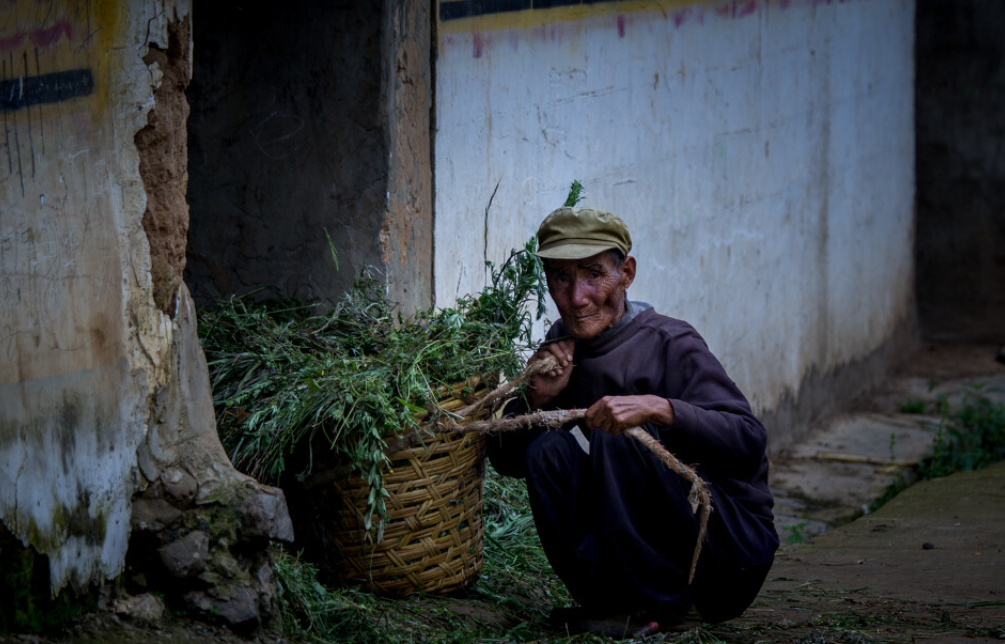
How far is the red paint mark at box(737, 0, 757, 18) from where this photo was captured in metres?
5.74

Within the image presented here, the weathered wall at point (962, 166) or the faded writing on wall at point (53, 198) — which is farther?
the weathered wall at point (962, 166)

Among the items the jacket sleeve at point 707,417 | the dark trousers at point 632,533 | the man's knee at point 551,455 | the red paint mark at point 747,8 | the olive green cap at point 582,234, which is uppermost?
the red paint mark at point 747,8

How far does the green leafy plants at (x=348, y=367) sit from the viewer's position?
290cm

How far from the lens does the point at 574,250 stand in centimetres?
315

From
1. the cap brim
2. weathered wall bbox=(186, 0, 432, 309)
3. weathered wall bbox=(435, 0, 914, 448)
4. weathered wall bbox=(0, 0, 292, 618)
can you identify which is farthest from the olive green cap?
weathered wall bbox=(0, 0, 292, 618)

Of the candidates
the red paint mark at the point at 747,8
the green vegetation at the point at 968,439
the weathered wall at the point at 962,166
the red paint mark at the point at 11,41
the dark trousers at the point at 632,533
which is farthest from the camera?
the weathered wall at the point at 962,166

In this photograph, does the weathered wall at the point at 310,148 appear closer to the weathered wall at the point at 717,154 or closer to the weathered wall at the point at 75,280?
the weathered wall at the point at 717,154

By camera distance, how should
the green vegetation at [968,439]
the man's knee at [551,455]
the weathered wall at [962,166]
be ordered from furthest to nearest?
the weathered wall at [962,166], the green vegetation at [968,439], the man's knee at [551,455]

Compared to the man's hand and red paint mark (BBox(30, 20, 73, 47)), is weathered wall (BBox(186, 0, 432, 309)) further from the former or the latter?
red paint mark (BBox(30, 20, 73, 47))

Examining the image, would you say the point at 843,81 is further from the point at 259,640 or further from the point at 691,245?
the point at 259,640

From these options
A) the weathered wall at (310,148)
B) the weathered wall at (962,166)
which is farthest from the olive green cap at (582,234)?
the weathered wall at (962,166)

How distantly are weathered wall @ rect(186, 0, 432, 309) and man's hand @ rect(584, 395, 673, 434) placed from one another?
913 mm

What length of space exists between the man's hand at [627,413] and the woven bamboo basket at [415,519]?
37 centimetres

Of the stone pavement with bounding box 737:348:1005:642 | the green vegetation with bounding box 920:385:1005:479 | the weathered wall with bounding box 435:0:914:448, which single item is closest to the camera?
the stone pavement with bounding box 737:348:1005:642
